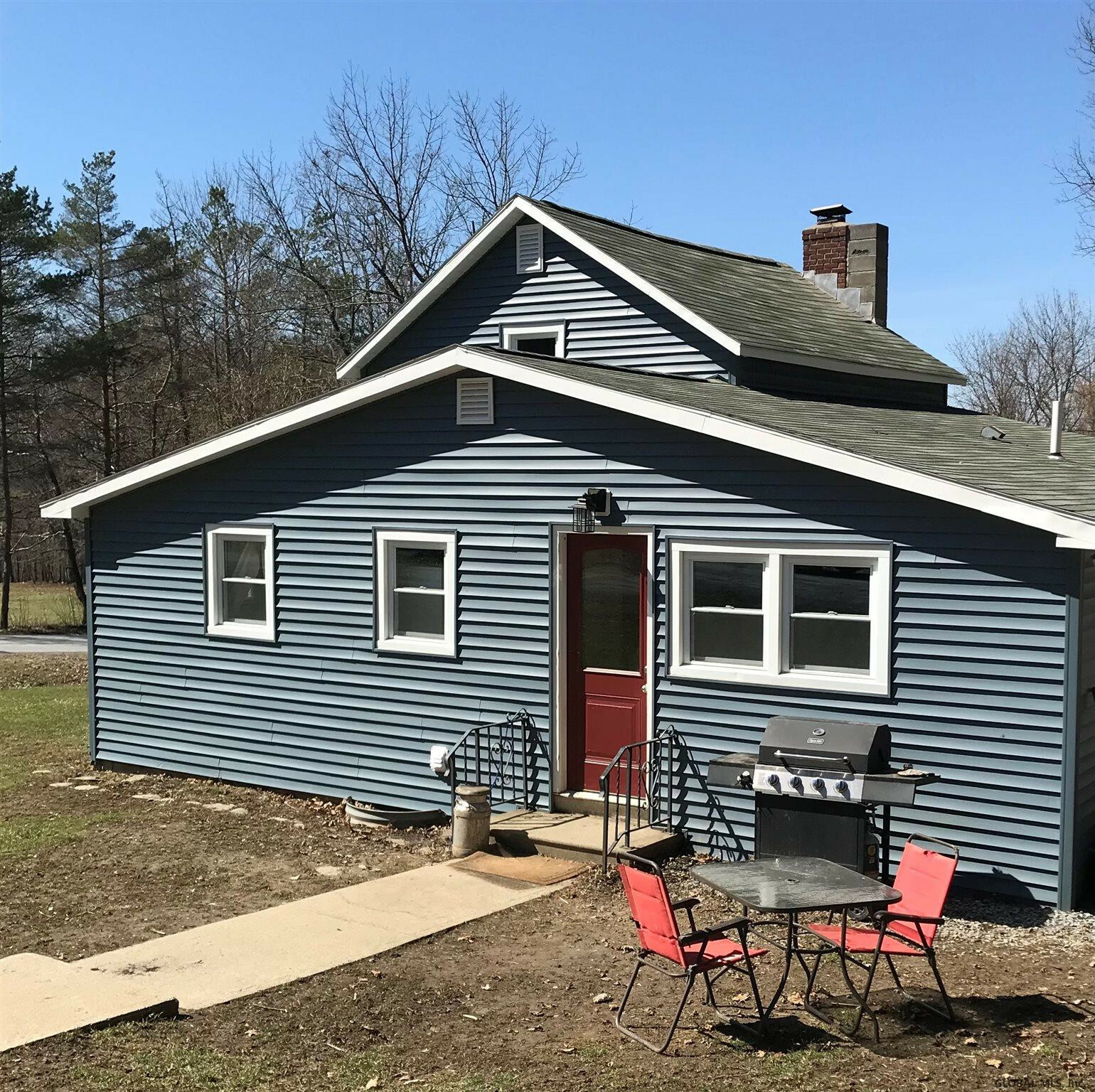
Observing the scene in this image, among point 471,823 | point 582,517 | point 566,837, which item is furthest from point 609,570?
point 471,823

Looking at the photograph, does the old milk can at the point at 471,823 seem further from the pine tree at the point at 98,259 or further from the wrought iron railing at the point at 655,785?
the pine tree at the point at 98,259

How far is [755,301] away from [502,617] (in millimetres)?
7132

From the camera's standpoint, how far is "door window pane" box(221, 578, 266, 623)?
13.5m

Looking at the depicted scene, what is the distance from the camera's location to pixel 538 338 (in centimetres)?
1638

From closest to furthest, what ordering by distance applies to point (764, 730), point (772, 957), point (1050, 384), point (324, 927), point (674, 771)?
point (772, 957) → point (324, 927) → point (764, 730) → point (674, 771) → point (1050, 384)

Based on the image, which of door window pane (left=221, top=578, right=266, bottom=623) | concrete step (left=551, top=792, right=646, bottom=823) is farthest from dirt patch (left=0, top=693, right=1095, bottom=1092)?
door window pane (left=221, top=578, right=266, bottom=623)

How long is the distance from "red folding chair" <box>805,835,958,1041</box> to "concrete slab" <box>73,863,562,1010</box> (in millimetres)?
2778

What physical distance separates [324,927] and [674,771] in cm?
327

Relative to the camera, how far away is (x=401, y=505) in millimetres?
12109

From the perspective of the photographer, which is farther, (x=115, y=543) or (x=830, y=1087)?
(x=115, y=543)

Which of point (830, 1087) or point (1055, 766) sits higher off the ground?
point (1055, 766)

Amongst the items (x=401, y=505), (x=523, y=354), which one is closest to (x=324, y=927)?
(x=401, y=505)

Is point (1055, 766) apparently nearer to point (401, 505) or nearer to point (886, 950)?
point (886, 950)

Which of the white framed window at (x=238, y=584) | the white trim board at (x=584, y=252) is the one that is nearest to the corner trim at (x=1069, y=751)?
the white trim board at (x=584, y=252)
